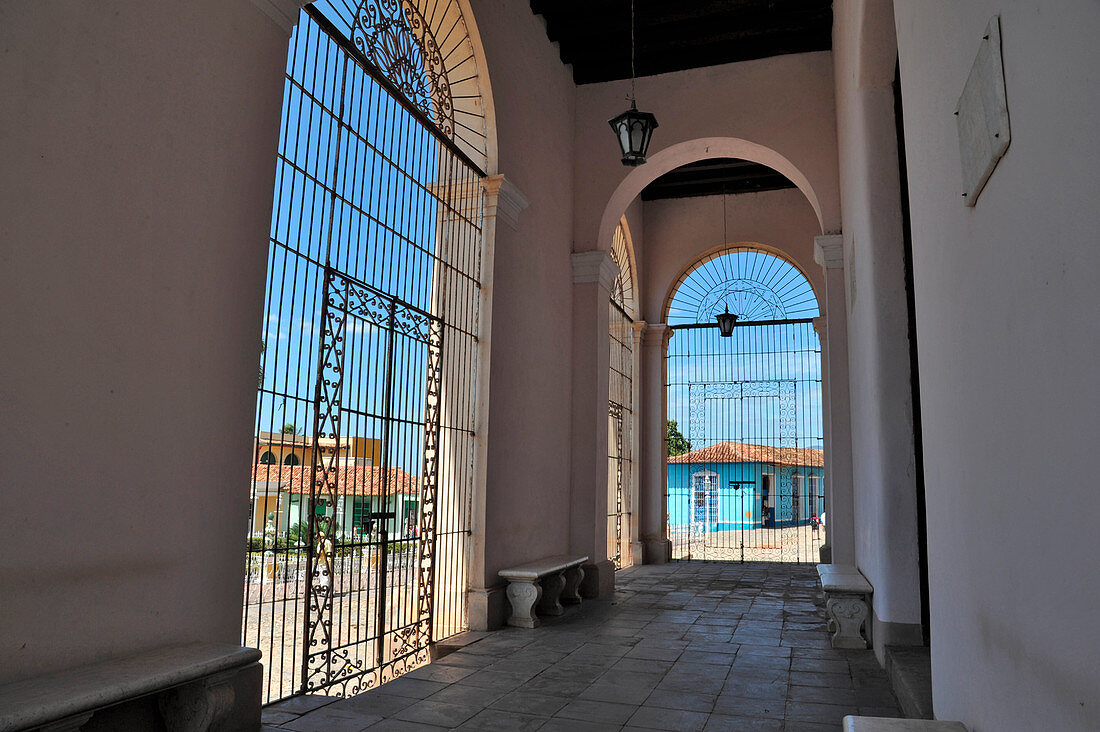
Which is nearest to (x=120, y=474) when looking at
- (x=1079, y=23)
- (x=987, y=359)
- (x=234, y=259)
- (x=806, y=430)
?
(x=234, y=259)

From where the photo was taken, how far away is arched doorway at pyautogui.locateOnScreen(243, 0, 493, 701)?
Result: 15.2ft

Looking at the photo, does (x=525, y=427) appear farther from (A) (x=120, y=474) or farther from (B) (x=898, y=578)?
(A) (x=120, y=474)

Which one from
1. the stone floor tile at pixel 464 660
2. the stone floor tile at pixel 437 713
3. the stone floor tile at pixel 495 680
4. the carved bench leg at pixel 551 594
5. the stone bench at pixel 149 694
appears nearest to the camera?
the stone bench at pixel 149 694

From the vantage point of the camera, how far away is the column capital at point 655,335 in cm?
1405

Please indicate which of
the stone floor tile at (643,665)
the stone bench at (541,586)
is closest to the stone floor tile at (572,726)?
the stone floor tile at (643,665)

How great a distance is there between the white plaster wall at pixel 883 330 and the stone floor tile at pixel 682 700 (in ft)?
4.65

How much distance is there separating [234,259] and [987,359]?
3457 millimetres

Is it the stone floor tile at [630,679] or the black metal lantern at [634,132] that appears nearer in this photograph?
the stone floor tile at [630,679]

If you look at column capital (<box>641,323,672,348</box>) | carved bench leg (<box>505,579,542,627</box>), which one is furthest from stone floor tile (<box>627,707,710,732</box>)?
column capital (<box>641,323,672,348</box>)

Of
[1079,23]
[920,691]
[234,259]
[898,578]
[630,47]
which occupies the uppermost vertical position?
[630,47]

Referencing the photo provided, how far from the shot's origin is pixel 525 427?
8078 mm

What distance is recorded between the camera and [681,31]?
360 inches

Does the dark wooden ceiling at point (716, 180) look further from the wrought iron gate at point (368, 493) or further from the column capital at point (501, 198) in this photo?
the wrought iron gate at point (368, 493)

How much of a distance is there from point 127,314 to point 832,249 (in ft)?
24.1
